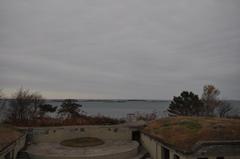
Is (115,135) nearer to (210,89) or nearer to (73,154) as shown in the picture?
(73,154)

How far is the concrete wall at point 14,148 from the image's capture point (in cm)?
1348

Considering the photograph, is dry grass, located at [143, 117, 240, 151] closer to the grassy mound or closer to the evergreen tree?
the grassy mound

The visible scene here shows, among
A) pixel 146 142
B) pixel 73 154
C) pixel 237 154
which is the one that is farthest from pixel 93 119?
pixel 237 154

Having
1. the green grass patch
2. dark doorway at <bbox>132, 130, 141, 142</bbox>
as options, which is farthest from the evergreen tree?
the green grass patch

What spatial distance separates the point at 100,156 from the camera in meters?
15.6

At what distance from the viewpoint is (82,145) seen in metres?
18.9

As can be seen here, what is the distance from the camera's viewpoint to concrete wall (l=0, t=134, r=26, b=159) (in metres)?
13.5

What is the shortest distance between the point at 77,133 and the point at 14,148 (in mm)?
7403

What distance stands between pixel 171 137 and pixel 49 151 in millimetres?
9519

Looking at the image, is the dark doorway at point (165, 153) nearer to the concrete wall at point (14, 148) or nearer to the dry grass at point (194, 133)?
the dry grass at point (194, 133)

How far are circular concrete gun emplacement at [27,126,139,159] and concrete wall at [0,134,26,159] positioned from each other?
2.60 feet

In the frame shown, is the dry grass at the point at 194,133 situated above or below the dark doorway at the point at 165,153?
above

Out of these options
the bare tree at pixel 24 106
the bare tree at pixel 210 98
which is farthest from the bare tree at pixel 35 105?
the bare tree at pixel 210 98

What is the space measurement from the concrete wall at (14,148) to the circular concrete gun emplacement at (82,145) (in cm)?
79
